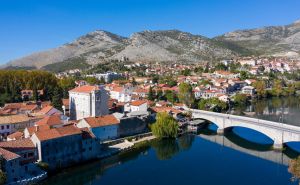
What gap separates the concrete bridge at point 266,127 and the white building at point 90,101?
1490cm

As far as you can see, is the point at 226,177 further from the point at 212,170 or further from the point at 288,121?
the point at 288,121

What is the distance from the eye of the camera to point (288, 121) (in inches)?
1967

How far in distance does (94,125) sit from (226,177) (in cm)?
1513

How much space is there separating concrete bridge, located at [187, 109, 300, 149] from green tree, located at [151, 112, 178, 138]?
718 cm

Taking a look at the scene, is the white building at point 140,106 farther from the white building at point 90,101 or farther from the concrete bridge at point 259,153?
the concrete bridge at point 259,153

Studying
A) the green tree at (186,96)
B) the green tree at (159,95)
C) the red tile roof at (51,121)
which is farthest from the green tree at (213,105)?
the red tile roof at (51,121)

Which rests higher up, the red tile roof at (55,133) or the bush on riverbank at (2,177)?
the red tile roof at (55,133)

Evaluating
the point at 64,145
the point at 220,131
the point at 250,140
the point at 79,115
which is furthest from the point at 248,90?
the point at 64,145

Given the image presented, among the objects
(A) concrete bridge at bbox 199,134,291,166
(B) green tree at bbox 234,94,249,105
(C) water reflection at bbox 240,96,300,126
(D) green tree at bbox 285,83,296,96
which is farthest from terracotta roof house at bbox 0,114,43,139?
(D) green tree at bbox 285,83,296,96

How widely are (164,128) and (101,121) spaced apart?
7756 mm

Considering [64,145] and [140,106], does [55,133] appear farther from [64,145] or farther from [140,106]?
[140,106]

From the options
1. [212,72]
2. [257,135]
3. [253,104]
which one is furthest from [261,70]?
[257,135]

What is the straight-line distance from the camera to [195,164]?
32.1 m

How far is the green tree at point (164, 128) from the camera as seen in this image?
39.9 meters
